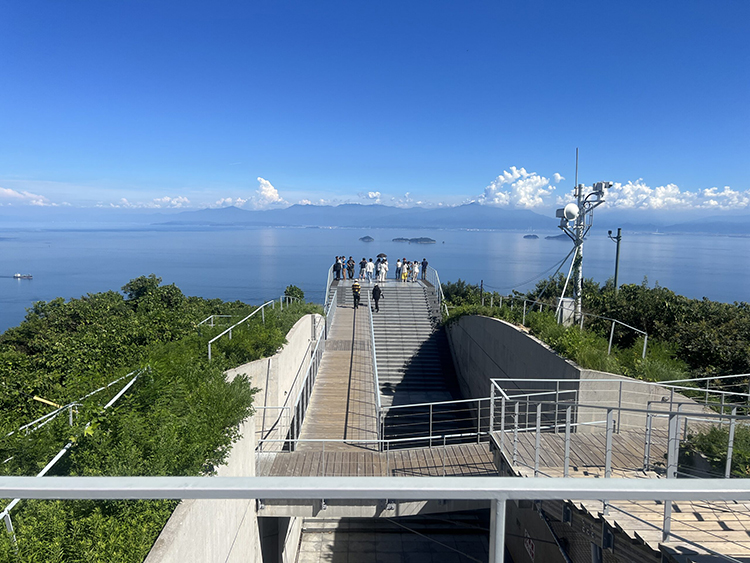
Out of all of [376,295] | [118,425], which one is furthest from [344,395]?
[118,425]

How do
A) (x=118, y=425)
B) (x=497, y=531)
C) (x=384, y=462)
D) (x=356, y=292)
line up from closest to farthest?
(x=497, y=531)
(x=118, y=425)
(x=384, y=462)
(x=356, y=292)

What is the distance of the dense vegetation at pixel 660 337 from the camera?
11016mm

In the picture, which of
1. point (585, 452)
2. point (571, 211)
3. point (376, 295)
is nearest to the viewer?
point (585, 452)

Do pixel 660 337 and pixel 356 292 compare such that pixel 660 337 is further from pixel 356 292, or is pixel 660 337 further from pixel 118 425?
pixel 356 292

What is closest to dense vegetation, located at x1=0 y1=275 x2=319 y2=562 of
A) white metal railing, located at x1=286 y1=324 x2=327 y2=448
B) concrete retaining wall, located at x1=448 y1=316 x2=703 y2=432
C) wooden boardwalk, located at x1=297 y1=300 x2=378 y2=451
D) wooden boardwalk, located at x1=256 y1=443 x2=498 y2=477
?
white metal railing, located at x1=286 y1=324 x2=327 y2=448

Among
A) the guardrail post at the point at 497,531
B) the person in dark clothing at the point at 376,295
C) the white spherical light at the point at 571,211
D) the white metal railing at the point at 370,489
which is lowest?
the person in dark clothing at the point at 376,295

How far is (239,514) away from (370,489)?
7.37 metres

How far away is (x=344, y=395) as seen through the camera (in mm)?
15547

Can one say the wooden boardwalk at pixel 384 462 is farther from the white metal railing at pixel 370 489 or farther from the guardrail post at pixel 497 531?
the white metal railing at pixel 370 489

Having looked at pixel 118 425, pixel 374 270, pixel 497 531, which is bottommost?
pixel 374 270

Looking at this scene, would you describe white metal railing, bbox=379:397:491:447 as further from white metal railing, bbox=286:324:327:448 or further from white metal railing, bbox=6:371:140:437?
white metal railing, bbox=6:371:140:437

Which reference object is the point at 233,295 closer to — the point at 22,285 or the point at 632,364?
the point at 22,285

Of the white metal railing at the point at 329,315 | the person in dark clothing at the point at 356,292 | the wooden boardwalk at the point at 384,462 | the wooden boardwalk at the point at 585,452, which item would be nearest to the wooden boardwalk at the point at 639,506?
the wooden boardwalk at the point at 585,452

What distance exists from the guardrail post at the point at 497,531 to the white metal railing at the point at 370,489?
6 centimetres
